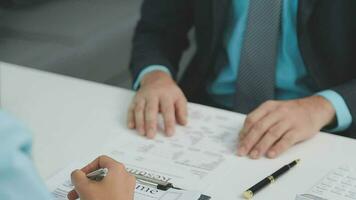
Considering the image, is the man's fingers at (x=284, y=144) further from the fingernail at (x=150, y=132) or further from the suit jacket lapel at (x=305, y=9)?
the suit jacket lapel at (x=305, y=9)

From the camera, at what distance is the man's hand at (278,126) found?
1003 millimetres

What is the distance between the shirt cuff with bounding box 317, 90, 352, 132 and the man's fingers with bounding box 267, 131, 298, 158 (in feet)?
0.54

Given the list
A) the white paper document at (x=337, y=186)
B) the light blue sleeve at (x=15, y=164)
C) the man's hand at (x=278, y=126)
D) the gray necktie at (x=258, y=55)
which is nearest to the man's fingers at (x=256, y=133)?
the man's hand at (x=278, y=126)

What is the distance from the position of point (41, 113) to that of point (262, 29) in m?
0.49

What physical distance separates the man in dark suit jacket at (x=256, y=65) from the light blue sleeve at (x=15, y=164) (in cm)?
59

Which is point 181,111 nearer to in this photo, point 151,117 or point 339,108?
point 151,117

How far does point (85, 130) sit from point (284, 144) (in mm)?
358

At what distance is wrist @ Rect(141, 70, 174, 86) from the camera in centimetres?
125

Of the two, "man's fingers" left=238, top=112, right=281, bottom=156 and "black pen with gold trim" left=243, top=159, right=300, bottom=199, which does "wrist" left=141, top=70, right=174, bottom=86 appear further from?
"black pen with gold trim" left=243, top=159, right=300, bottom=199

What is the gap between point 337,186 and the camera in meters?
0.90

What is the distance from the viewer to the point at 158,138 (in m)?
1.06

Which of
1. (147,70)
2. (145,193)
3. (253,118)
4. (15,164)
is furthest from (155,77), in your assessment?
(15,164)

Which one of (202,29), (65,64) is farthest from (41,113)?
(65,64)

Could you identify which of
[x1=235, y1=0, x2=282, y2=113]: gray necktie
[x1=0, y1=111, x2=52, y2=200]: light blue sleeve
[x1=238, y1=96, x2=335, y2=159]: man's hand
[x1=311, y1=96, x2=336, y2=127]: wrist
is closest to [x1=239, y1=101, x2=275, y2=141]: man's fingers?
[x1=238, y1=96, x2=335, y2=159]: man's hand
